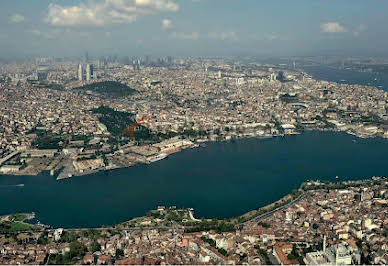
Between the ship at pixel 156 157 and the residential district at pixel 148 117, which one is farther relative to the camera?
the residential district at pixel 148 117

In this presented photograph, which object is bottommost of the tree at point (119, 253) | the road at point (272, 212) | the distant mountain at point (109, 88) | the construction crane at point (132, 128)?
the tree at point (119, 253)

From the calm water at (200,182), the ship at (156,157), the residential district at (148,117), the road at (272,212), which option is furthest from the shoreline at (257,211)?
the ship at (156,157)

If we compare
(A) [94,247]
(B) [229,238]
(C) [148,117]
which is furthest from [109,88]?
(B) [229,238]

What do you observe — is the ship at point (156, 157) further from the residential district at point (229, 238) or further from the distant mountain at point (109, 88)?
the distant mountain at point (109, 88)

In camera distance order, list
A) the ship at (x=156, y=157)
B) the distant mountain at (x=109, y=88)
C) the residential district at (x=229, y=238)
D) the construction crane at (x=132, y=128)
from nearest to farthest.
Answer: the residential district at (x=229, y=238)
the ship at (x=156, y=157)
the construction crane at (x=132, y=128)
the distant mountain at (x=109, y=88)

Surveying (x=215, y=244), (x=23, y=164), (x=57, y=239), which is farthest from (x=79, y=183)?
(x=215, y=244)

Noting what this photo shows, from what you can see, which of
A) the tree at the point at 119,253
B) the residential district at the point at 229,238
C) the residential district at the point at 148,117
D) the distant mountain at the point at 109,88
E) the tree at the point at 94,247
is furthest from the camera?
the distant mountain at the point at 109,88

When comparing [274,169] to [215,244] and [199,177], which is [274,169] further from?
[215,244]
